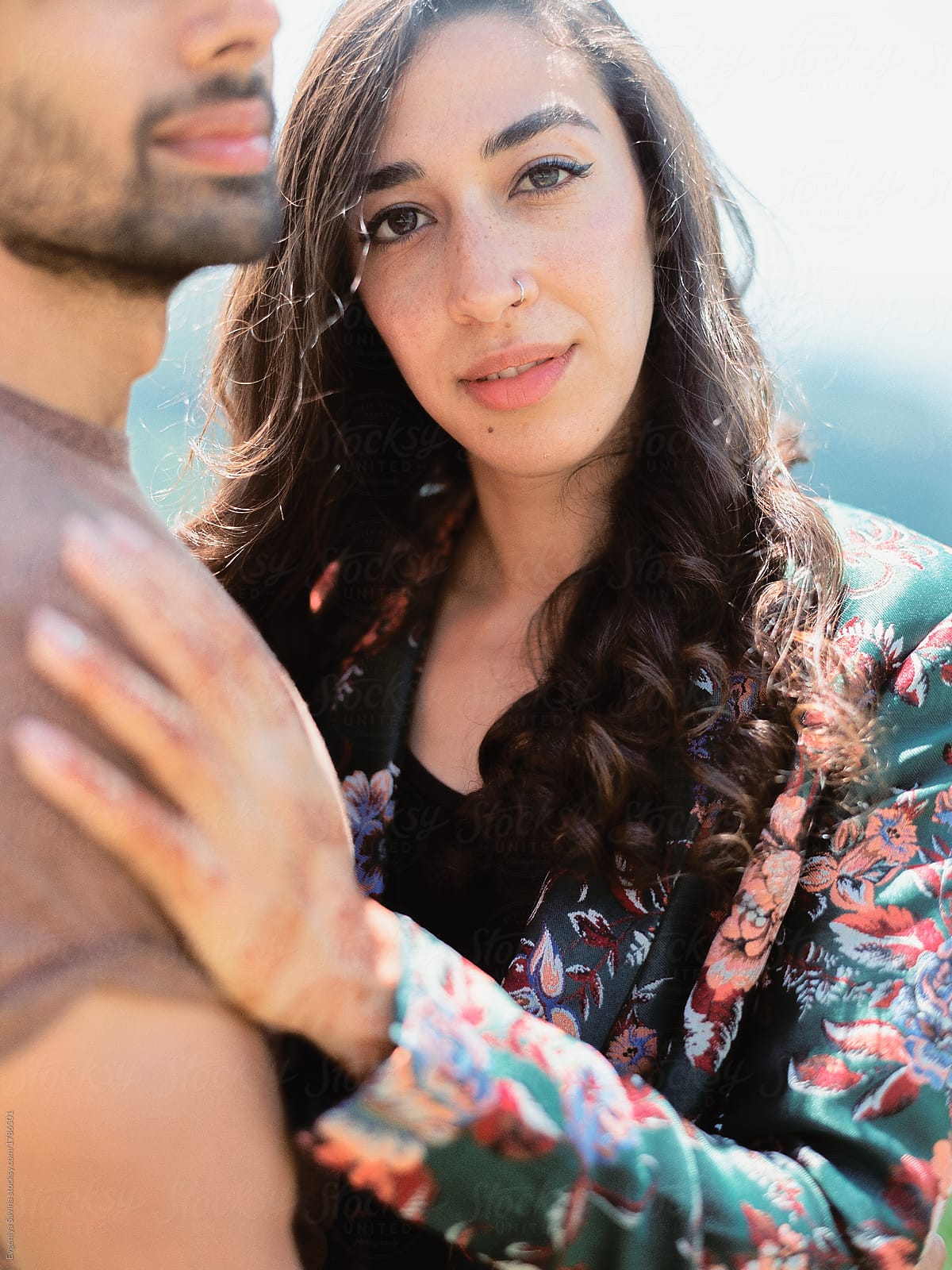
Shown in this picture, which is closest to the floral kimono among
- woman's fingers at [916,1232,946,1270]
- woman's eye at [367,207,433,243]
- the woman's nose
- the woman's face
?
woman's fingers at [916,1232,946,1270]

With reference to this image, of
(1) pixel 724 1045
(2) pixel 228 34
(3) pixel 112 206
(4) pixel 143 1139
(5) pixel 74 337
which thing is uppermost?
(2) pixel 228 34

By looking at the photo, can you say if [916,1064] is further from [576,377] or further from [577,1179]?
[576,377]

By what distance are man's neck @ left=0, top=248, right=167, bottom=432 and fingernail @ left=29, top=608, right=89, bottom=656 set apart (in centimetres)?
18

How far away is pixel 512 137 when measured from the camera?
133 centimetres

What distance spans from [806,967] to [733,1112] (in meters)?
0.17

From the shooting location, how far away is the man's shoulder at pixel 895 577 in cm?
138

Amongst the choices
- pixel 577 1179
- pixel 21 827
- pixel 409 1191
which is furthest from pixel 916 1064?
pixel 21 827

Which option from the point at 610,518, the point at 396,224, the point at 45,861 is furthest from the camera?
the point at 610,518

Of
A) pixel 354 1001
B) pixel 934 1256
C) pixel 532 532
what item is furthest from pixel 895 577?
pixel 354 1001

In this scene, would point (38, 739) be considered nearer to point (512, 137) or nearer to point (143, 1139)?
point (143, 1139)

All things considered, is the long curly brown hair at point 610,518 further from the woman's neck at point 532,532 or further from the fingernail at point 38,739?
the fingernail at point 38,739

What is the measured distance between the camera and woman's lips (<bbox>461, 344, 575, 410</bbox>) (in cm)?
140

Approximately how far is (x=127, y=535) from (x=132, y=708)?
0.50ft

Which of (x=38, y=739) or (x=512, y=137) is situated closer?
(x=38, y=739)
